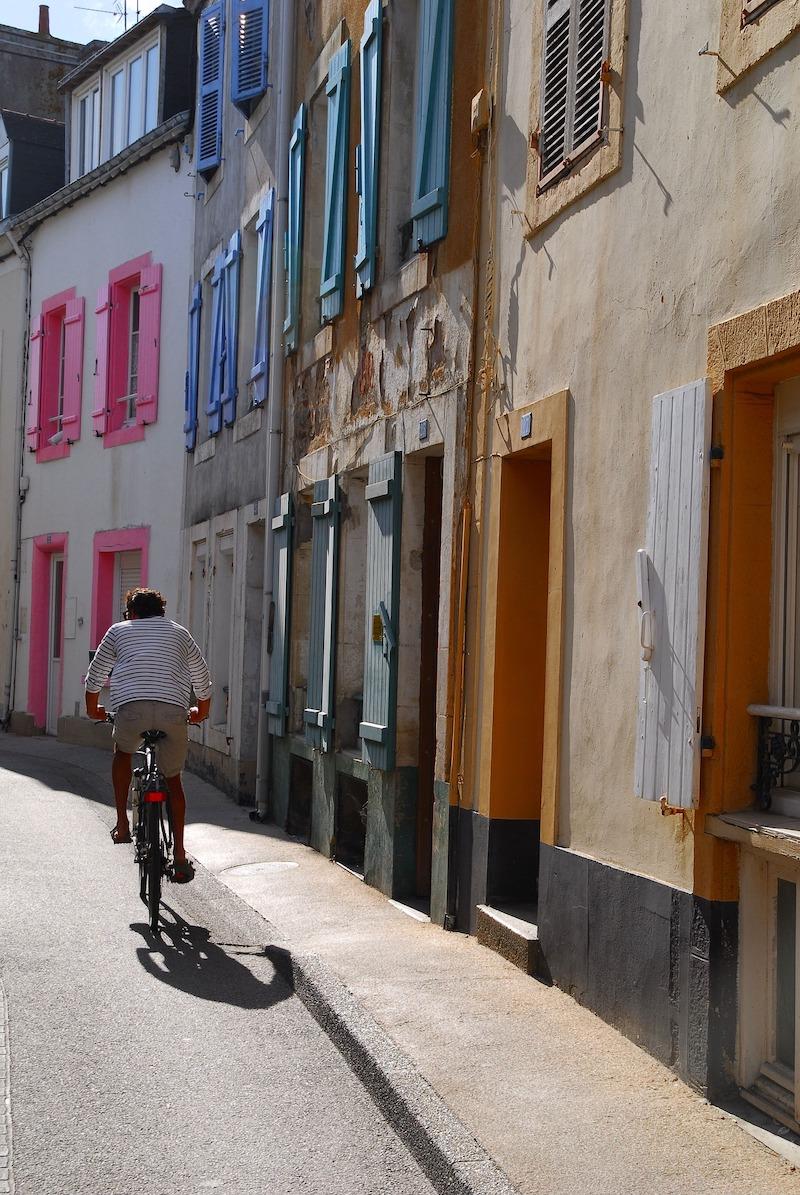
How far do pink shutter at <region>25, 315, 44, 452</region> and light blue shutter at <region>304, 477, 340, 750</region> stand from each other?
11246 millimetres

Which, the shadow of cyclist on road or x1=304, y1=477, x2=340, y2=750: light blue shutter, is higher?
x1=304, y1=477, x2=340, y2=750: light blue shutter

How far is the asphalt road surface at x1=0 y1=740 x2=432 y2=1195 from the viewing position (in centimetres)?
427

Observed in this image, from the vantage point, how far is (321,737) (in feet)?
34.1

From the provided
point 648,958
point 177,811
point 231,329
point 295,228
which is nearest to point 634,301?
point 648,958

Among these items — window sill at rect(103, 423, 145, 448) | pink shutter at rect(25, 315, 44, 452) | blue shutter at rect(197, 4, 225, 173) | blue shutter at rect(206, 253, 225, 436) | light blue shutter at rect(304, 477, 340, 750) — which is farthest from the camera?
pink shutter at rect(25, 315, 44, 452)

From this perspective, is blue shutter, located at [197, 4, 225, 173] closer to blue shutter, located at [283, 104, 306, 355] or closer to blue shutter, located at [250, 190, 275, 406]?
blue shutter, located at [250, 190, 275, 406]

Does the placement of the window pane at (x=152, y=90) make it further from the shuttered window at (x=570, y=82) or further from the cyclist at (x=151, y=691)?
the shuttered window at (x=570, y=82)

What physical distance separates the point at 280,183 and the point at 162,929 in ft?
22.4

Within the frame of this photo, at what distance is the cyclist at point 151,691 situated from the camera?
7.84 metres

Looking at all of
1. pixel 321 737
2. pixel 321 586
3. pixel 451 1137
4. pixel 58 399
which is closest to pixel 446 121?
pixel 321 586

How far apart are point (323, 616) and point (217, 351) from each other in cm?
503

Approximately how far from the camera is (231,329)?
14.2 meters

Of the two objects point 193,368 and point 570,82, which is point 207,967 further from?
point 193,368

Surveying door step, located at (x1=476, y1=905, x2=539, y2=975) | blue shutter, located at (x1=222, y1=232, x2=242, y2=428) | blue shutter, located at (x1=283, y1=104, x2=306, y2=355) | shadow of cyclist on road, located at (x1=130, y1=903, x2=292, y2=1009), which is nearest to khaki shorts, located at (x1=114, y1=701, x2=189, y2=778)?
shadow of cyclist on road, located at (x1=130, y1=903, x2=292, y2=1009)
